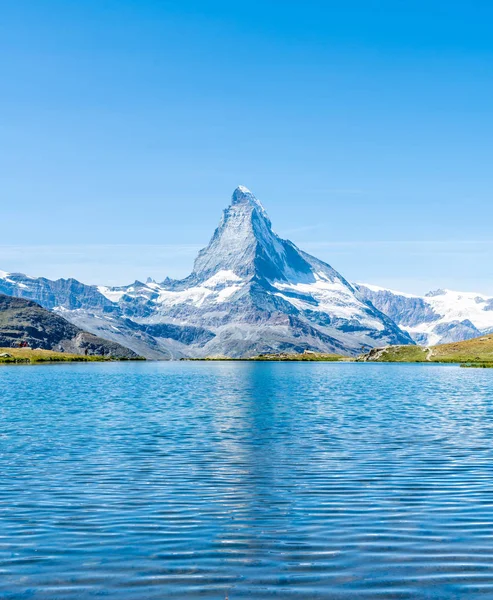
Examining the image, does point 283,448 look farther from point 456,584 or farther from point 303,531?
point 456,584

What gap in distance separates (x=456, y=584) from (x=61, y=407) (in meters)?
82.8

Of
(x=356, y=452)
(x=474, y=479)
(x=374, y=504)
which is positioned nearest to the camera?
(x=374, y=504)

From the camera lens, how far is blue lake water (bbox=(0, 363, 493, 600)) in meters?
23.5

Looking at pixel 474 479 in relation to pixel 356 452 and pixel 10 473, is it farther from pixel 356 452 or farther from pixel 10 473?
pixel 10 473

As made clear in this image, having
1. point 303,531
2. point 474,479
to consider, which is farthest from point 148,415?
point 303,531

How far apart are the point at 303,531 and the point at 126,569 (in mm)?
8494

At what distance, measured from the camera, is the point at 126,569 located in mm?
24656

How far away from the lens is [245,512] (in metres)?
33.9

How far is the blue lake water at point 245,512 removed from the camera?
924 inches

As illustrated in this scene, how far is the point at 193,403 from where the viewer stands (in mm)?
111312

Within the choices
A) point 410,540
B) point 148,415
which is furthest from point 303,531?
point 148,415

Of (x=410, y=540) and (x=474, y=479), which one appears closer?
→ (x=410, y=540)

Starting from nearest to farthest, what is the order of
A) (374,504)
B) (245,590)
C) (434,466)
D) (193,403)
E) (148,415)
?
(245,590)
(374,504)
(434,466)
(148,415)
(193,403)

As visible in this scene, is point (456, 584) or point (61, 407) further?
point (61, 407)
